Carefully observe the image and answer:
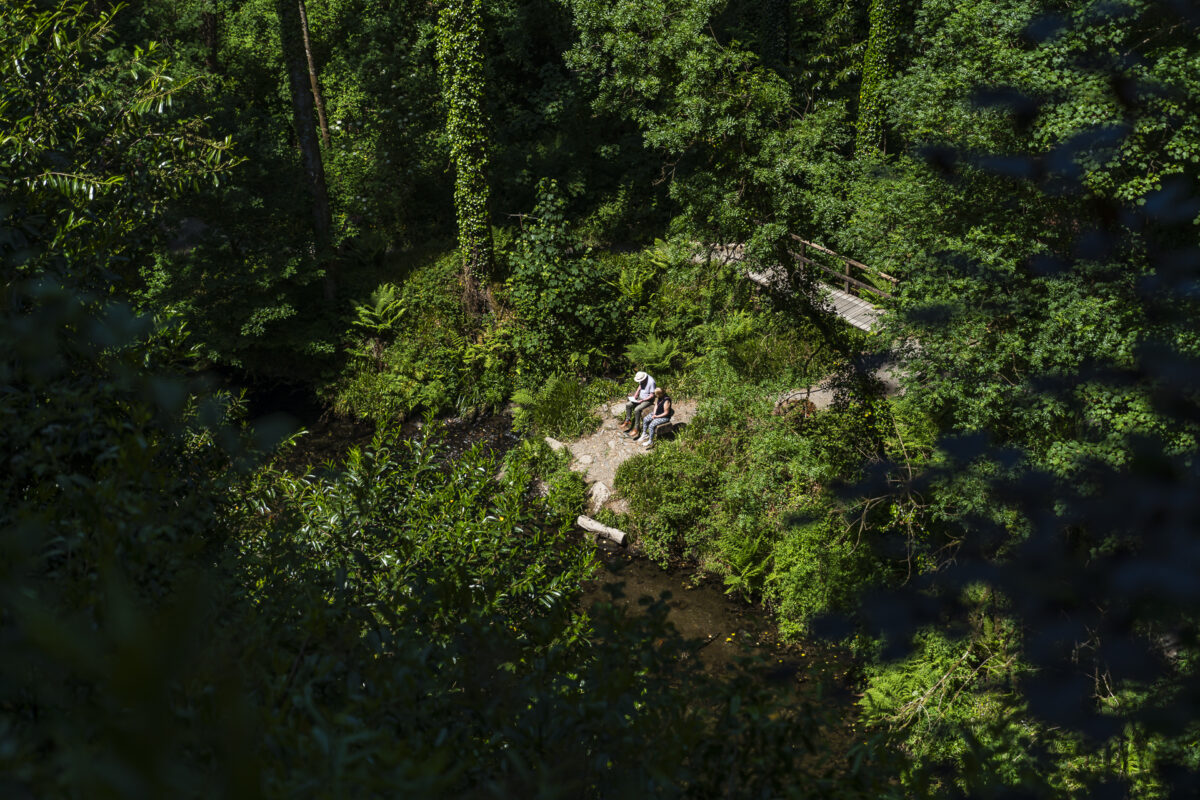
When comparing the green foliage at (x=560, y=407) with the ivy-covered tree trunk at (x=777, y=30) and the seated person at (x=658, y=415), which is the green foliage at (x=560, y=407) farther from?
the ivy-covered tree trunk at (x=777, y=30)

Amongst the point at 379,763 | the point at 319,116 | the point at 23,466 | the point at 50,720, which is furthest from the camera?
the point at 319,116

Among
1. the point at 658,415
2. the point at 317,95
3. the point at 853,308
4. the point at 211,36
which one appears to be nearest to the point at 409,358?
the point at 658,415

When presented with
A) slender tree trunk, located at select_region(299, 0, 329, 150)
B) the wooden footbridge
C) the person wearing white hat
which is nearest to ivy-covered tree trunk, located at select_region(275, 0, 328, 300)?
slender tree trunk, located at select_region(299, 0, 329, 150)

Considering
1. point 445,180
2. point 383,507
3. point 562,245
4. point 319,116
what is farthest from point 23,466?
point 319,116

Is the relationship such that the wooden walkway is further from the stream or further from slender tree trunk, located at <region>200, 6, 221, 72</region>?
slender tree trunk, located at <region>200, 6, 221, 72</region>

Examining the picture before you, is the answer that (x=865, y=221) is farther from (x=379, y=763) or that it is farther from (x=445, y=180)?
(x=445, y=180)

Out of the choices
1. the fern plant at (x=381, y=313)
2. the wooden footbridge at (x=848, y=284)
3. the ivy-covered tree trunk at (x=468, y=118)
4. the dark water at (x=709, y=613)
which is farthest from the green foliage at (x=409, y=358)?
the wooden footbridge at (x=848, y=284)
